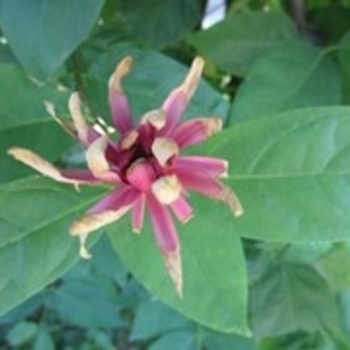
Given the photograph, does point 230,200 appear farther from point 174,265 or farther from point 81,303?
point 81,303

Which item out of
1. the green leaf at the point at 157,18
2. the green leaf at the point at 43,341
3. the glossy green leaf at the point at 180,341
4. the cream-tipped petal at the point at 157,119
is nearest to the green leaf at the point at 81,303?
the green leaf at the point at 43,341

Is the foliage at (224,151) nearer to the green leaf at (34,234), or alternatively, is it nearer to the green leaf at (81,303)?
the green leaf at (34,234)

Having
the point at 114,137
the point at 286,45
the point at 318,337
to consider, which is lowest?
the point at 318,337

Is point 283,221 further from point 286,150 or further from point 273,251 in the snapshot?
point 273,251

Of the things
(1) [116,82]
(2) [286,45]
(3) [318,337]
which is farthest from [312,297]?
(1) [116,82]

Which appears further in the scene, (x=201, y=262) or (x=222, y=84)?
(x=222, y=84)

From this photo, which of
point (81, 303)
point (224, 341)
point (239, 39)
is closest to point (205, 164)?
point (239, 39)

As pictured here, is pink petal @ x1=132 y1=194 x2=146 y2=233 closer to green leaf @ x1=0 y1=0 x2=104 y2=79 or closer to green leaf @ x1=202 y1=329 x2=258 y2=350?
green leaf @ x1=0 y1=0 x2=104 y2=79
